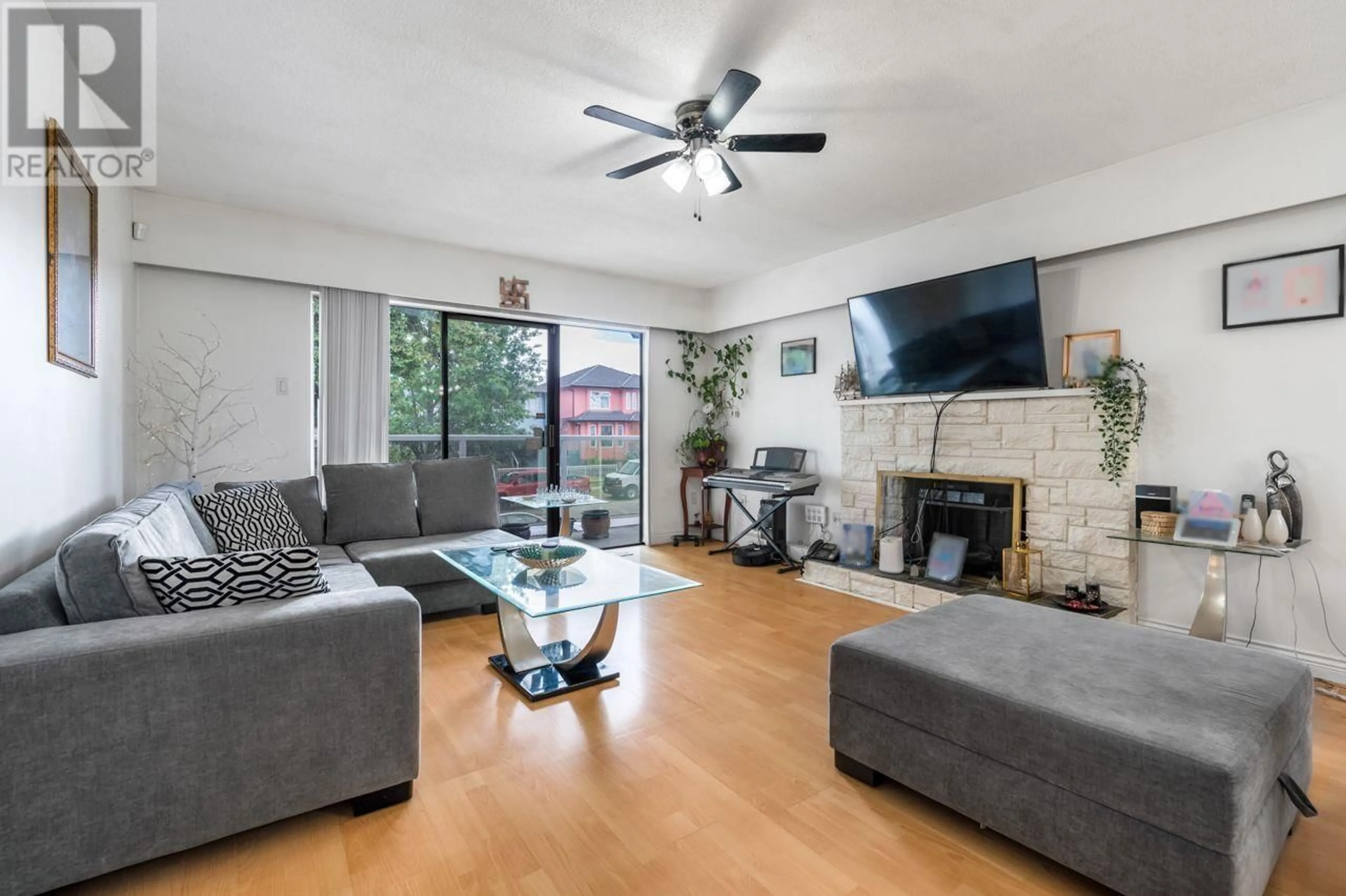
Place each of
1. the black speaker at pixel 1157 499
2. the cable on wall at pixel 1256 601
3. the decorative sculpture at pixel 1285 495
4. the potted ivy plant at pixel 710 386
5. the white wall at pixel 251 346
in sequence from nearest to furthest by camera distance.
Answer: the decorative sculpture at pixel 1285 495 < the cable on wall at pixel 1256 601 < the black speaker at pixel 1157 499 < the white wall at pixel 251 346 < the potted ivy plant at pixel 710 386

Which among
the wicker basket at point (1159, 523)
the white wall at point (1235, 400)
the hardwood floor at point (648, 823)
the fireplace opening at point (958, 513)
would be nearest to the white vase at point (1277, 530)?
the white wall at point (1235, 400)

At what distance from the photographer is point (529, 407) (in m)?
5.26

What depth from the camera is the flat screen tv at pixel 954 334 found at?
346 cm

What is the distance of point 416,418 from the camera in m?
4.69

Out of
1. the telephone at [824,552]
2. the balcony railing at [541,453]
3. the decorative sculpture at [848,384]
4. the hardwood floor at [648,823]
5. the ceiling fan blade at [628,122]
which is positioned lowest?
the hardwood floor at [648,823]

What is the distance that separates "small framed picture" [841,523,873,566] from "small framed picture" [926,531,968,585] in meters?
0.41

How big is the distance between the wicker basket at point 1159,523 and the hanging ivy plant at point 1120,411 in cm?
26

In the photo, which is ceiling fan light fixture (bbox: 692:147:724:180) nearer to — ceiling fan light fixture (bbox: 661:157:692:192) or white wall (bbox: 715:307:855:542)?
ceiling fan light fixture (bbox: 661:157:692:192)

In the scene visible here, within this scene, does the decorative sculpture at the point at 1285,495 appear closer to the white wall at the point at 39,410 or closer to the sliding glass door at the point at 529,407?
the sliding glass door at the point at 529,407

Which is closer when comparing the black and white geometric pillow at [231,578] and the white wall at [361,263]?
the black and white geometric pillow at [231,578]

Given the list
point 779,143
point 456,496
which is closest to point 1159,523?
point 779,143

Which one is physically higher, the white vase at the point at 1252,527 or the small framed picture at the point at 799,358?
the small framed picture at the point at 799,358

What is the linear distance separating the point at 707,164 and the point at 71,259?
2557 millimetres

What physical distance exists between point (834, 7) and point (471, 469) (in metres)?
3.41
